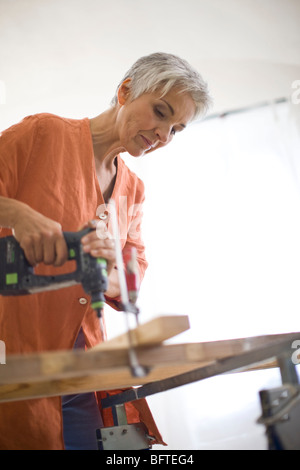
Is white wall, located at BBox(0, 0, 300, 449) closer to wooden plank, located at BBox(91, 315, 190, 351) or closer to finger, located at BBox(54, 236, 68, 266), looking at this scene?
finger, located at BBox(54, 236, 68, 266)

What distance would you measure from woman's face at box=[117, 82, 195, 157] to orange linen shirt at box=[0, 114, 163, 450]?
128 mm

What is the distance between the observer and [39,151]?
4.80ft

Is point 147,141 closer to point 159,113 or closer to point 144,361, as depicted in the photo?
point 159,113

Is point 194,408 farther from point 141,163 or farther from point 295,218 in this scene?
point 141,163

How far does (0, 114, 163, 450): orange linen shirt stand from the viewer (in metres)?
1.21

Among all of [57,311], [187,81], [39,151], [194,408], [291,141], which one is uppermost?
[291,141]

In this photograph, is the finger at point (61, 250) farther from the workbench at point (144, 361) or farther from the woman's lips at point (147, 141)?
the woman's lips at point (147, 141)

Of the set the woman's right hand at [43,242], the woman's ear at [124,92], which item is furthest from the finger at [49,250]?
the woman's ear at [124,92]

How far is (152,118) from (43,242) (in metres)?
0.61

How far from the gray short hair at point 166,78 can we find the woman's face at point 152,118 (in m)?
0.02

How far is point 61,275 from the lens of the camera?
Answer: 1108 millimetres

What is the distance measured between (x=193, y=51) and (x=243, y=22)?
1.27ft

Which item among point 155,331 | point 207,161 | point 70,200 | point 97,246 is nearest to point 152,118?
point 70,200
